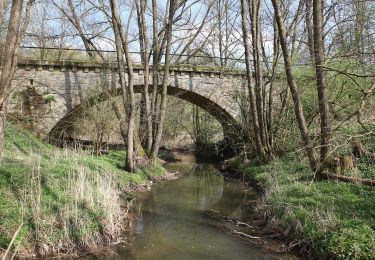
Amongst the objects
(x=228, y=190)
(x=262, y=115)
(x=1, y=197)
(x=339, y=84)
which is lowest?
(x=228, y=190)

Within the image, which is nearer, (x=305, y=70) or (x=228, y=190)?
(x=228, y=190)

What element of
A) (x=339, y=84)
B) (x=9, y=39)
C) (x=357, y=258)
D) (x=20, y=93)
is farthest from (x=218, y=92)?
(x=357, y=258)

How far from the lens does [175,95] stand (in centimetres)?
1981

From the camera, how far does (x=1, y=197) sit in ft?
21.3

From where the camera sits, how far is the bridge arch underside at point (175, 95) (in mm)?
16266

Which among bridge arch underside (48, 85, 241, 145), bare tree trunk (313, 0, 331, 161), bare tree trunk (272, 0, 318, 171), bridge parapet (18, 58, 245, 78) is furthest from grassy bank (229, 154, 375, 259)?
bridge parapet (18, 58, 245, 78)

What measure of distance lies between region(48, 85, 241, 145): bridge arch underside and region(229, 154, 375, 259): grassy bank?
838 centimetres

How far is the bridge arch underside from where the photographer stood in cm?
1627

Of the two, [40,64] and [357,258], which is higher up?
[40,64]

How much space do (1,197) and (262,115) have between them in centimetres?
959

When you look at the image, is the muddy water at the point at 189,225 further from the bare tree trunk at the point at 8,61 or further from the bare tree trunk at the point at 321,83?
the bare tree trunk at the point at 8,61

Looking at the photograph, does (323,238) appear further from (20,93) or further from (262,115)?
(20,93)

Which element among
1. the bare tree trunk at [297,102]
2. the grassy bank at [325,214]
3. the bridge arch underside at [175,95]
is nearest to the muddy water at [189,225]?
the grassy bank at [325,214]

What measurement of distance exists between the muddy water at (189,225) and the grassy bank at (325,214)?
674mm
